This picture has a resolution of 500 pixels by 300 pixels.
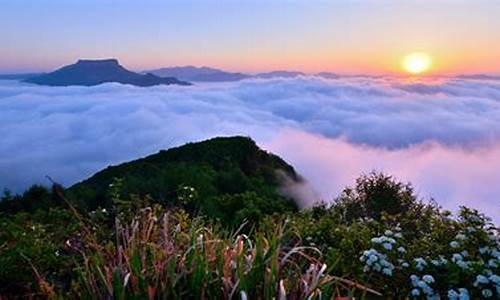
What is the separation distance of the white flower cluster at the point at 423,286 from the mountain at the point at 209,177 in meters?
3.42

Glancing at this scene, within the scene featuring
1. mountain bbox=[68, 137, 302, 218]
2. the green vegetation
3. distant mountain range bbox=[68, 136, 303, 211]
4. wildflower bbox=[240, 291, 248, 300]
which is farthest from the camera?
distant mountain range bbox=[68, 136, 303, 211]

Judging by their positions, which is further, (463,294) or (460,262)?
(460,262)

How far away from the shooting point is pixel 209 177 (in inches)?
740

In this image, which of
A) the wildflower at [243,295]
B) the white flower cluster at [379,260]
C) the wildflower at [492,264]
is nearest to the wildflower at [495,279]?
the wildflower at [492,264]

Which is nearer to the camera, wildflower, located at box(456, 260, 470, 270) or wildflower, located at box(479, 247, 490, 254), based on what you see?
wildflower, located at box(456, 260, 470, 270)

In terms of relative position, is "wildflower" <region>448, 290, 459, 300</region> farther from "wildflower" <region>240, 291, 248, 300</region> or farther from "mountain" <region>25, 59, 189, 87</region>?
"mountain" <region>25, 59, 189, 87</region>

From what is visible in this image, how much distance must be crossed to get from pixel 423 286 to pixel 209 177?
13.7m

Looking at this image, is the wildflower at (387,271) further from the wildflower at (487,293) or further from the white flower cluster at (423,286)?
the wildflower at (487,293)

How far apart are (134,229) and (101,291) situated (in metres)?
0.55

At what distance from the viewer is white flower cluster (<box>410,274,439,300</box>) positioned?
17.4 ft

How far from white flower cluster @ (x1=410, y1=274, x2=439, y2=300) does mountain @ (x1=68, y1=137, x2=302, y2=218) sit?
11.2ft

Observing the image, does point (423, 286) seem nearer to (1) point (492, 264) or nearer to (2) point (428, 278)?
(2) point (428, 278)

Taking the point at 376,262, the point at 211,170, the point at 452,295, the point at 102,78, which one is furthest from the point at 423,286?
the point at 102,78

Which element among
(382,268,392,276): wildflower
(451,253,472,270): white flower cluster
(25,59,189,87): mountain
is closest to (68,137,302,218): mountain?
(382,268,392,276): wildflower
